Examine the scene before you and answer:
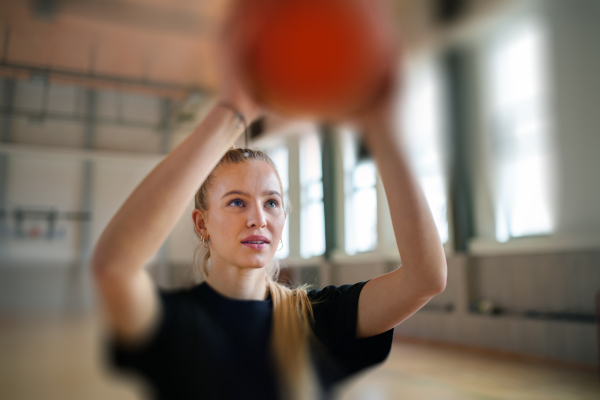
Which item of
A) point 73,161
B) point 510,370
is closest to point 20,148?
point 73,161

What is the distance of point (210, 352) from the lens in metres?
0.23

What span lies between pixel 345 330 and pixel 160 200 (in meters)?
0.20

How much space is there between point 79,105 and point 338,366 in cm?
24

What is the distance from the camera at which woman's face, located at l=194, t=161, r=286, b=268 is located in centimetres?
29

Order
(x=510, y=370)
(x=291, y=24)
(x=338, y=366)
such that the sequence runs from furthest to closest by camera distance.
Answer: (x=510, y=370), (x=338, y=366), (x=291, y=24)

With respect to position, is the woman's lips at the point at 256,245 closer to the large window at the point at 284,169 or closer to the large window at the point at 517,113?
the large window at the point at 284,169

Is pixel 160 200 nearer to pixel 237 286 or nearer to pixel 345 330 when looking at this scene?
pixel 237 286

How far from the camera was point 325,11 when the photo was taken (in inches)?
8.0

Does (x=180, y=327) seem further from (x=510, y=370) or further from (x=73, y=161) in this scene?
(x=510, y=370)

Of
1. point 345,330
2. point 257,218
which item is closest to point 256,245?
point 257,218

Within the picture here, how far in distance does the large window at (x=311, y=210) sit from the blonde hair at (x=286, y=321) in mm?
15

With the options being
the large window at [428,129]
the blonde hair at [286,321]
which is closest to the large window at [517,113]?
the large window at [428,129]

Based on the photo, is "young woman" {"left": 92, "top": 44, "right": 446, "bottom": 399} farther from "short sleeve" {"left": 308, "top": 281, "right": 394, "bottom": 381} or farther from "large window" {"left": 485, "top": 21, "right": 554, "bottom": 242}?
"large window" {"left": 485, "top": 21, "right": 554, "bottom": 242}

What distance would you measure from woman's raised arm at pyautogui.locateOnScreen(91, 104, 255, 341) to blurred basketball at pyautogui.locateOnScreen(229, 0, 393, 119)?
3 cm
